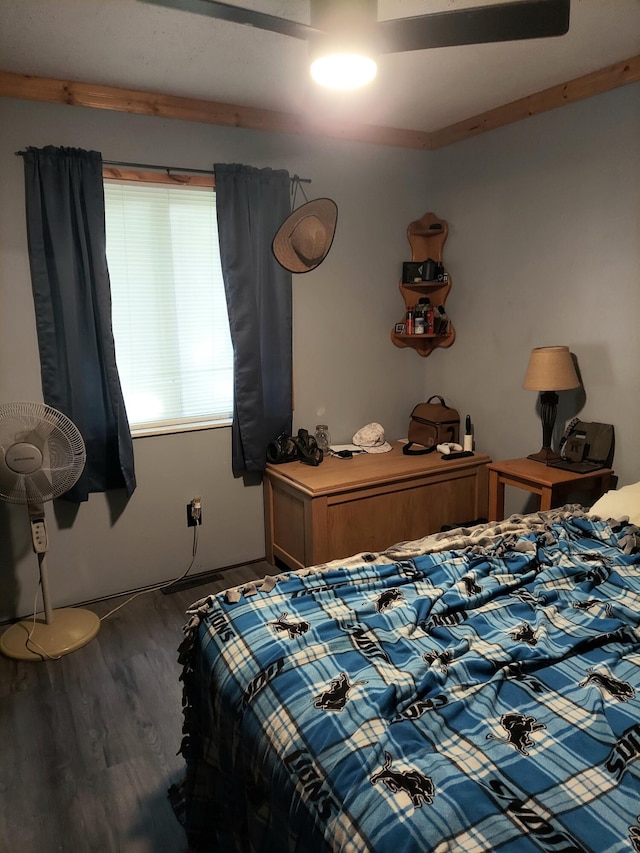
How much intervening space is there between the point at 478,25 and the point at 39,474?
220cm

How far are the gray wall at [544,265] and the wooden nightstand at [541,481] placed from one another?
14cm

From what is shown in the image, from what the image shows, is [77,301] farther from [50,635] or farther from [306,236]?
→ [50,635]

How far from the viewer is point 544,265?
3129mm

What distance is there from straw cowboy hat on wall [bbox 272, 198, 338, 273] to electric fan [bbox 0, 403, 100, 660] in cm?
145

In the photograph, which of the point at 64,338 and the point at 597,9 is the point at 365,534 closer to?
the point at 64,338

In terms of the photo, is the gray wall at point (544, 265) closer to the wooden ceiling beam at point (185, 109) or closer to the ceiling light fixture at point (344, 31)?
the wooden ceiling beam at point (185, 109)

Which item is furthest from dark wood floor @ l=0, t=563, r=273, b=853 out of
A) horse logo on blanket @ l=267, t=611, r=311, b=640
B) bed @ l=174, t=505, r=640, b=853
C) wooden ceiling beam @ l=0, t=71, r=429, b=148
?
wooden ceiling beam @ l=0, t=71, r=429, b=148

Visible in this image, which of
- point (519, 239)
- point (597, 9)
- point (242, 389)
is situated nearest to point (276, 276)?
point (242, 389)

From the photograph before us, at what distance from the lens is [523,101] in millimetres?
3061

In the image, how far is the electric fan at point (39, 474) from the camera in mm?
2418

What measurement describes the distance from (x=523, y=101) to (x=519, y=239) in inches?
26.8

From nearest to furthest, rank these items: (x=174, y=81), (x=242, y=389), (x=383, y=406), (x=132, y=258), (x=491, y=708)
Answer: (x=491, y=708)
(x=174, y=81)
(x=132, y=258)
(x=242, y=389)
(x=383, y=406)

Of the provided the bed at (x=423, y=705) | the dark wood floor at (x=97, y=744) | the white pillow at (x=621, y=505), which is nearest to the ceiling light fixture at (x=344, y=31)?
the bed at (x=423, y=705)

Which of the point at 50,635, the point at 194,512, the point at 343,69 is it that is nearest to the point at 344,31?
the point at 343,69
